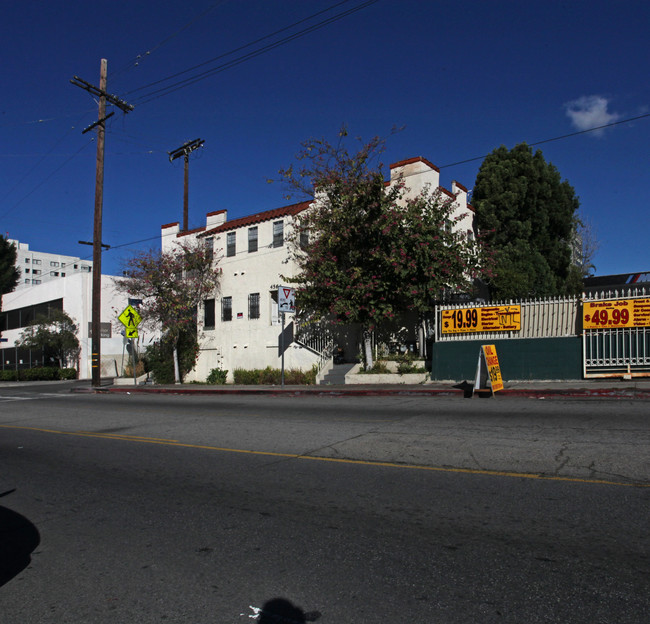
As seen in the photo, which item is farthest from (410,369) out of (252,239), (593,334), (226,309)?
(226,309)

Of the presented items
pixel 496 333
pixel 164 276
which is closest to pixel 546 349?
pixel 496 333

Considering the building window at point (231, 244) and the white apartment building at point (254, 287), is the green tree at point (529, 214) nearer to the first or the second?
the white apartment building at point (254, 287)

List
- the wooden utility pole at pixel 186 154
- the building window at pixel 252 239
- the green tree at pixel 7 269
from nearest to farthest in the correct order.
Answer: the building window at pixel 252 239
the wooden utility pole at pixel 186 154
the green tree at pixel 7 269

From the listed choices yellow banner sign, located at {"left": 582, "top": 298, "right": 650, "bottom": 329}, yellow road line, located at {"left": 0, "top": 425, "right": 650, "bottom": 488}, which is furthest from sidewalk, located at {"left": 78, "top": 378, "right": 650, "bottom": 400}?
yellow road line, located at {"left": 0, "top": 425, "right": 650, "bottom": 488}

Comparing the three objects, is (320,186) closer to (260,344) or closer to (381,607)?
(260,344)

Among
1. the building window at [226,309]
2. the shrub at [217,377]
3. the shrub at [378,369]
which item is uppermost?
the building window at [226,309]

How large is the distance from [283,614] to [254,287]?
22.9 metres

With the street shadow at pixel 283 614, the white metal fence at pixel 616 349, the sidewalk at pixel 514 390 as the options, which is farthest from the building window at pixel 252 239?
the street shadow at pixel 283 614

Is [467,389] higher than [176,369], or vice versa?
[467,389]

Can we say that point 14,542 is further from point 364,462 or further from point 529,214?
point 529,214

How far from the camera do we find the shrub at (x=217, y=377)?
2666 centimetres

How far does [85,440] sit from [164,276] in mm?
17038

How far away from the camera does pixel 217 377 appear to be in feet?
88.0

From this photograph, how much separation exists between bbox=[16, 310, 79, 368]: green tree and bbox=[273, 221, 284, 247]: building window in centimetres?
1954
